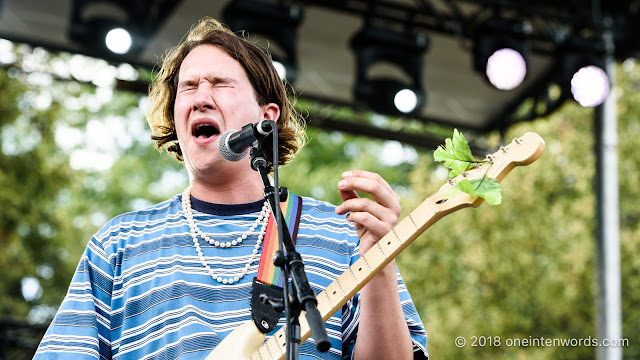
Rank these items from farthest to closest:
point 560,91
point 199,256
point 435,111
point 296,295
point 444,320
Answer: point 444,320 < point 435,111 < point 560,91 < point 199,256 < point 296,295

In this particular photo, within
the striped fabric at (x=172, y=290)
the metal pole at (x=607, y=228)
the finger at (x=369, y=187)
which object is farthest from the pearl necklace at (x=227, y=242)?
the metal pole at (x=607, y=228)

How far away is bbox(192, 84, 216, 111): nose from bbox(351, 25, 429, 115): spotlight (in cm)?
386

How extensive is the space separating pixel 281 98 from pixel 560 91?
14.5ft

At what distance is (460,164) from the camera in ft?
7.90

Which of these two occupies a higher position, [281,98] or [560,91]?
[560,91]

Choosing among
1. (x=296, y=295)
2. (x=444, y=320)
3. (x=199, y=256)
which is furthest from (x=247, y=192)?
(x=444, y=320)

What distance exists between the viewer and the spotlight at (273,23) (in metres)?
6.04

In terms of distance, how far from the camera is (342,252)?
9.09 feet

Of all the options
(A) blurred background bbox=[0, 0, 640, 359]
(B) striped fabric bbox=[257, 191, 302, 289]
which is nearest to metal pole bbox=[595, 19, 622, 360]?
(A) blurred background bbox=[0, 0, 640, 359]

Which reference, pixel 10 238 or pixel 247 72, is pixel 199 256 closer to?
pixel 247 72

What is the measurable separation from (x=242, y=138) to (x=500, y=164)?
75cm

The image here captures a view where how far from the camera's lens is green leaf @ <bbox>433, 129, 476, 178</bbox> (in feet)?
7.82

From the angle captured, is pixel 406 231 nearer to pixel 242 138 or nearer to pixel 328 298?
pixel 328 298

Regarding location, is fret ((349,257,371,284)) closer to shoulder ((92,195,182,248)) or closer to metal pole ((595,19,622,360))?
shoulder ((92,195,182,248))
